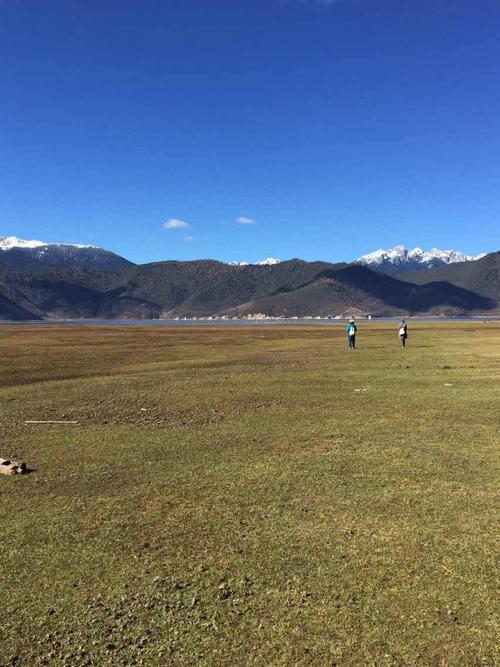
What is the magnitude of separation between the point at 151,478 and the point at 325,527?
4.08m

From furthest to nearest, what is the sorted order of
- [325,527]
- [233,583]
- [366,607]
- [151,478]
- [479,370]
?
[479,370], [151,478], [325,527], [233,583], [366,607]

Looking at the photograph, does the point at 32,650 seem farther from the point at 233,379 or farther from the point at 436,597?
the point at 233,379

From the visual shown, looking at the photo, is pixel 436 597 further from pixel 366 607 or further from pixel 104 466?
pixel 104 466

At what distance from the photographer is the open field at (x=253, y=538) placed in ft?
17.3

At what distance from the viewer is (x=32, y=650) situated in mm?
5148

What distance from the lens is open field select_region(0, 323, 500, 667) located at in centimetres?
526

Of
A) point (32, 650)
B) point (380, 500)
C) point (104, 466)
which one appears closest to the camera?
point (32, 650)

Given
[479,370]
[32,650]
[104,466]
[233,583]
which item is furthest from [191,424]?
[479,370]

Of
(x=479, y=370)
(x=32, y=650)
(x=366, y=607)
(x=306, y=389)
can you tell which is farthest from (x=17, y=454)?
(x=479, y=370)

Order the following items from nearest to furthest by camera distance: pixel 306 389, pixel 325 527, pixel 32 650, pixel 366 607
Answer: pixel 32 650, pixel 366 607, pixel 325 527, pixel 306 389

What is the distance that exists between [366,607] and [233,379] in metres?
19.5

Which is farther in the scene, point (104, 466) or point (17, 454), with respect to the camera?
point (17, 454)

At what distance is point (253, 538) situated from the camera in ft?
24.5

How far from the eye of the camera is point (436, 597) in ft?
19.3
